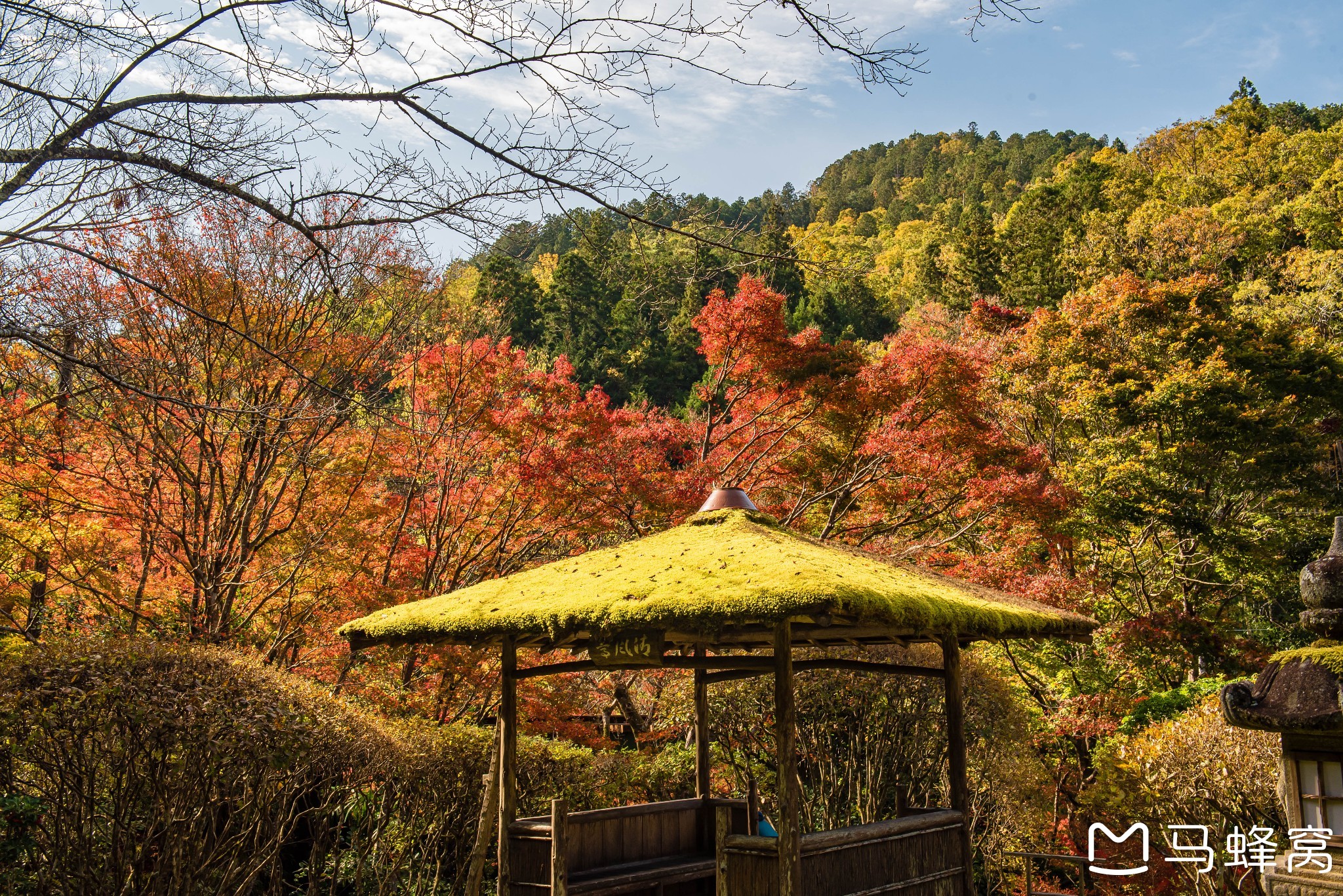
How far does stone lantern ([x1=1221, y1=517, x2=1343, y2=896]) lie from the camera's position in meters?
4.96

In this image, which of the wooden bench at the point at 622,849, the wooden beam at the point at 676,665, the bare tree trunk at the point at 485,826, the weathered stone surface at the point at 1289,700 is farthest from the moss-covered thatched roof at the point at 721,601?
the wooden bench at the point at 622,849

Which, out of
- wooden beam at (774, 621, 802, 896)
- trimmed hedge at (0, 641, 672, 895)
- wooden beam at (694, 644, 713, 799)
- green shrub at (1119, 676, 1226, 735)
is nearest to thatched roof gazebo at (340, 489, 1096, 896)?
wooden beam at (774, 621, 802, 896)

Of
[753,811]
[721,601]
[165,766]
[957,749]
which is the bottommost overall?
[753,811]

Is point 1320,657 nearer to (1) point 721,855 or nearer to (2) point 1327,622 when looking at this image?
(2) point 1327,622

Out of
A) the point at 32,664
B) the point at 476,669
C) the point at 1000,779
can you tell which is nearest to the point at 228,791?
the point at 32,664

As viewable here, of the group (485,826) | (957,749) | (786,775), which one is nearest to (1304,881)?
(957,749)

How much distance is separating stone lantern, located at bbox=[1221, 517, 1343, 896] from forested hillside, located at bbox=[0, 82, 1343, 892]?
7.72 feet

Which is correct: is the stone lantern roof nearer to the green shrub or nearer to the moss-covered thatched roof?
the moss-covered thatched roof

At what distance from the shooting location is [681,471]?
423 inches

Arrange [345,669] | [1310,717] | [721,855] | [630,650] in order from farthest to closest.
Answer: [345,669], [721,855], [630,650], [1310,717]

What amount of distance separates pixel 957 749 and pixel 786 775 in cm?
182

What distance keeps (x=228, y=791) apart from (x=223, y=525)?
3133 mm

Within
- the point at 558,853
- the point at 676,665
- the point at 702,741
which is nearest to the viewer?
the point at 558,853

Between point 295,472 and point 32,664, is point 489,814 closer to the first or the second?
point 32,664
